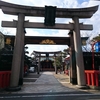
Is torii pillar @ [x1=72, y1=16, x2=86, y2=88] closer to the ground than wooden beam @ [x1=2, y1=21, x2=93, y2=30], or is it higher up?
closer to the ground

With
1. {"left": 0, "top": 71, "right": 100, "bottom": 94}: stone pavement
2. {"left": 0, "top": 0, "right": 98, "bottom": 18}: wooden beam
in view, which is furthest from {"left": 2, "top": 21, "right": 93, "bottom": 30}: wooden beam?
{"left": 0, "top": 71, "right": 100, "bottom": 94}: stone pavement

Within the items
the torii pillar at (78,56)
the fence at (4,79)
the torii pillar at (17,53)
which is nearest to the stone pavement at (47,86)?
the torii pillar at (78,56)

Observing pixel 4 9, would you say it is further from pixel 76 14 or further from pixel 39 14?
pixel 76 14

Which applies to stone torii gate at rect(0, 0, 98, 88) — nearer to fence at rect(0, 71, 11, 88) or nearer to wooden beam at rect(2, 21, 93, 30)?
wooden beam at rect(2, 21, 93, 30)

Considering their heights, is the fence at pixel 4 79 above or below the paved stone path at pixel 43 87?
above

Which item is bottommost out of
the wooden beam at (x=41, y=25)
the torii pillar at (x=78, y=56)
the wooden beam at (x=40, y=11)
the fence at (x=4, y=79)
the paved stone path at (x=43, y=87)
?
the paved stone path at (x=43, y=87)

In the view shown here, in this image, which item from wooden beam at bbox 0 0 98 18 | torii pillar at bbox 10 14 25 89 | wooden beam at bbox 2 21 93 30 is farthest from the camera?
wooden beam at bbox 2 21 93 30

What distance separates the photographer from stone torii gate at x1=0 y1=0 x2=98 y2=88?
43.2ft

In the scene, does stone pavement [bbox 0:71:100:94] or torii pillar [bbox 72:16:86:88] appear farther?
torii pillar [bbox 72:16:86:88]

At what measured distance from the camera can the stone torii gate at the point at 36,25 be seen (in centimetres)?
1316

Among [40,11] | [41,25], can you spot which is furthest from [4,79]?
[40,11]

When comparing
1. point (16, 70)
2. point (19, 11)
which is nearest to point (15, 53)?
point (16, 70)

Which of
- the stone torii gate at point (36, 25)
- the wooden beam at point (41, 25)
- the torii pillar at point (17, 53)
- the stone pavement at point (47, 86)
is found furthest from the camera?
the wooden beam at point (41, 25)

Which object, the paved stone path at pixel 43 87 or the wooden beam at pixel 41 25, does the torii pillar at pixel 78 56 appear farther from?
A: the paved stone path at pixel 43 87
